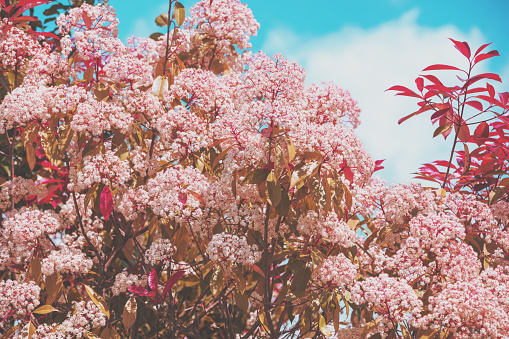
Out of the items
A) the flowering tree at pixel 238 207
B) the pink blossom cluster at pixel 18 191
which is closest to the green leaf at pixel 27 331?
the flowering tree at pixel 238 207

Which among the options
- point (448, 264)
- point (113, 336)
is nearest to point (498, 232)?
point (448, 264)

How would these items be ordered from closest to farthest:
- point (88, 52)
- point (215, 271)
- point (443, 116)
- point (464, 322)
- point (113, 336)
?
point (464, 322)
point (215, 271)
point (113, 336)
point (88, 52)
point (443, 116)

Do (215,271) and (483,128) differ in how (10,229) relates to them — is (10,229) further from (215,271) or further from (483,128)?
(483,128)

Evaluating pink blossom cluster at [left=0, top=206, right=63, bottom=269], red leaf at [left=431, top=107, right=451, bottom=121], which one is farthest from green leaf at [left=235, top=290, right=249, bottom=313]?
red leaf at [left=431, top=107, right=451, bottom=121]

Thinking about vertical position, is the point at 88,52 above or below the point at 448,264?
above

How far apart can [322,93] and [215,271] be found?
1.79 meters

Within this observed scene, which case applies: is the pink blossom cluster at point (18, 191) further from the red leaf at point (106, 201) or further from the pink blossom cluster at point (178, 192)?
the pink blossom cluster at point (178, 192)

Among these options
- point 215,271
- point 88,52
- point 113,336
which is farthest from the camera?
point 88,52

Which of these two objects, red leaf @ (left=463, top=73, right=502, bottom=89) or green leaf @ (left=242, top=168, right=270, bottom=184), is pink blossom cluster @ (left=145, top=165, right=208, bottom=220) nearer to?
green leaf @ (left=242, top=168, right=270, bottom=184)

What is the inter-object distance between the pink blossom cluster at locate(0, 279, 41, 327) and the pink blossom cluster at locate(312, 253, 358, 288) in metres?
2.08

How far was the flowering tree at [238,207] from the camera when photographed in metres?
3.24

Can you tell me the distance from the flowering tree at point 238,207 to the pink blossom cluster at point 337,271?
0.01 m

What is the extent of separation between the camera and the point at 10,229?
12.6 feet

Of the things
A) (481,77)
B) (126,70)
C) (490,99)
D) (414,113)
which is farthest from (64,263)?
(490,99)
